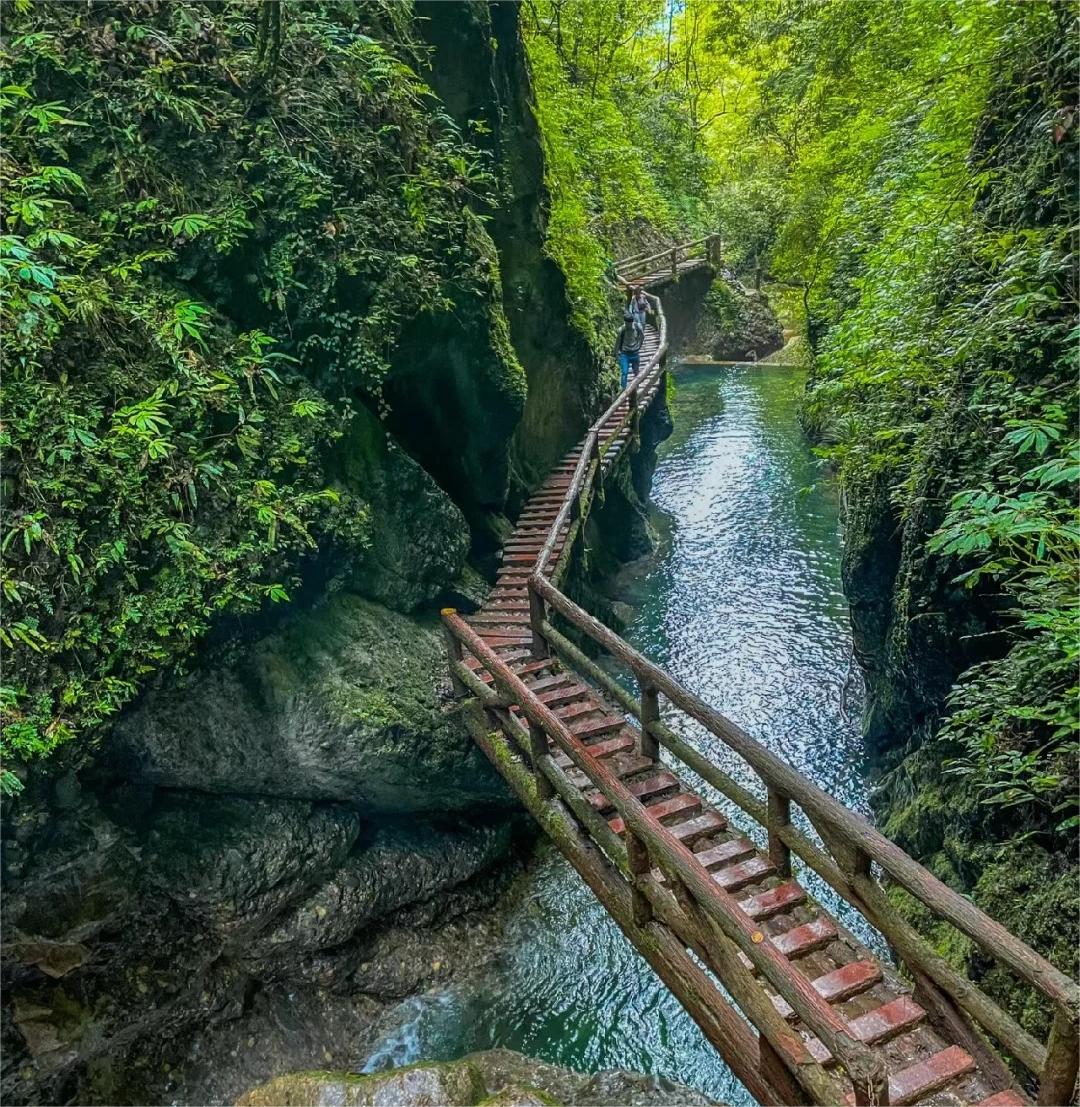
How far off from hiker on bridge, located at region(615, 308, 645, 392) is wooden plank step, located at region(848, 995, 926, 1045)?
53.4 ft

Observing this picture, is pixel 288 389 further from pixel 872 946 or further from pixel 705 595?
pixel 705 595

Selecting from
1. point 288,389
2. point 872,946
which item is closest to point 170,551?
point 288,389

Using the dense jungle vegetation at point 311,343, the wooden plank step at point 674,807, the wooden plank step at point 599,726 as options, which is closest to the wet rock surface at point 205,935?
the dense jungle vegetation at point 311,343

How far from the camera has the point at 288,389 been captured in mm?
7695

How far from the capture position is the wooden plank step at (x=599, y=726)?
776 cm

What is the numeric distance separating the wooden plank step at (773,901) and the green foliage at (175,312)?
16.0ft

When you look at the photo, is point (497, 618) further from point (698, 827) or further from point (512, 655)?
point (698, 827)

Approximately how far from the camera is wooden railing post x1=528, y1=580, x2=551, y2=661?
29.8 feet

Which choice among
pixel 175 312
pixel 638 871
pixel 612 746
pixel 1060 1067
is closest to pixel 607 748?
pixel 612 746

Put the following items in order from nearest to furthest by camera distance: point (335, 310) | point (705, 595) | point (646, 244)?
point (335, 310), point (705, 595), point (646, 244)

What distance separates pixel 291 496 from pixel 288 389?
116 centimetres

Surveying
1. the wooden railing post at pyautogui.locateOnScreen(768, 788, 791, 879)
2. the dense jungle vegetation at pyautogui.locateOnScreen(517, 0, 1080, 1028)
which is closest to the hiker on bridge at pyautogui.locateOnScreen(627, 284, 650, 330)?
the dense jungle vegetation at pyautogui.locateOnScreen(517, 0, 1080, 1028)

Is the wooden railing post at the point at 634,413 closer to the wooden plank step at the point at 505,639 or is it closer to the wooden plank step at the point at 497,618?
the wooden plank step at the point at 497,618

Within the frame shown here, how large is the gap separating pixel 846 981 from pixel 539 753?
315 centimetres
